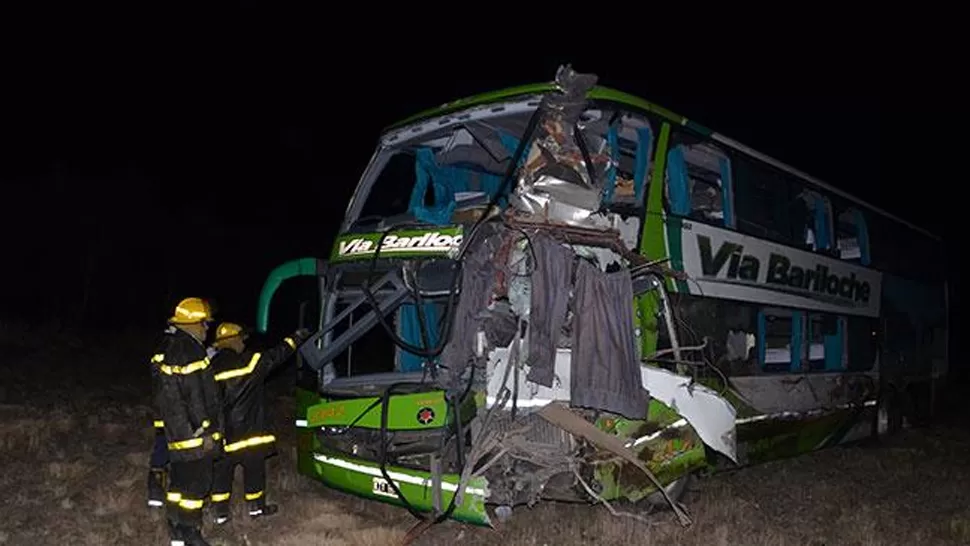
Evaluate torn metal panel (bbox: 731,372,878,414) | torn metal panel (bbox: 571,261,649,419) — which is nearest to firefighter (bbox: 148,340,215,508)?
torn metal panel (bbox: 571,261,649,419)

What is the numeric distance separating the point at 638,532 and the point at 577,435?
49.6 inches

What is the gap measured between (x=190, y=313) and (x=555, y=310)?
238 centimetres

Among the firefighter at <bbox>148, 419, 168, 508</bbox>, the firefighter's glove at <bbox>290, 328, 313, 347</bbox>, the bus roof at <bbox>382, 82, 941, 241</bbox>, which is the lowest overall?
the firefighter at <bbox>148, 419, 168, 508</bbox>

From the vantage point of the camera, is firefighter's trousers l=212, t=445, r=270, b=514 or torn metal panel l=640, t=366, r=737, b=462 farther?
firefighter's trousers l=212, t=445, r=270, b=514

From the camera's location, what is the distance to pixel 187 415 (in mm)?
5555

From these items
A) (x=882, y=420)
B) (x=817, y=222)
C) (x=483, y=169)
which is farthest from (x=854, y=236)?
(x=483, y=169)

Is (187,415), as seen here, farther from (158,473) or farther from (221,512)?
(158,473)

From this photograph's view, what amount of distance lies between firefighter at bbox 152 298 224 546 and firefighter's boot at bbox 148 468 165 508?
996 mm

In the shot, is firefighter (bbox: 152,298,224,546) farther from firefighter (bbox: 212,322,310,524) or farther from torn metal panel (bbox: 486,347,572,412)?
torn metal panel (bbox: 486,347,572,412)

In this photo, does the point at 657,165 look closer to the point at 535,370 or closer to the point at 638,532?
the point at 535,370

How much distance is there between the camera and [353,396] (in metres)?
6.18

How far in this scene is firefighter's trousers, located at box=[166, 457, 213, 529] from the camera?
5.58 m

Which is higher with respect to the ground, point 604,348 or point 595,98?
Result: point 595,98

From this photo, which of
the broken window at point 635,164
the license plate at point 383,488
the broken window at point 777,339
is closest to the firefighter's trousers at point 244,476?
the license plate at point 383,488
